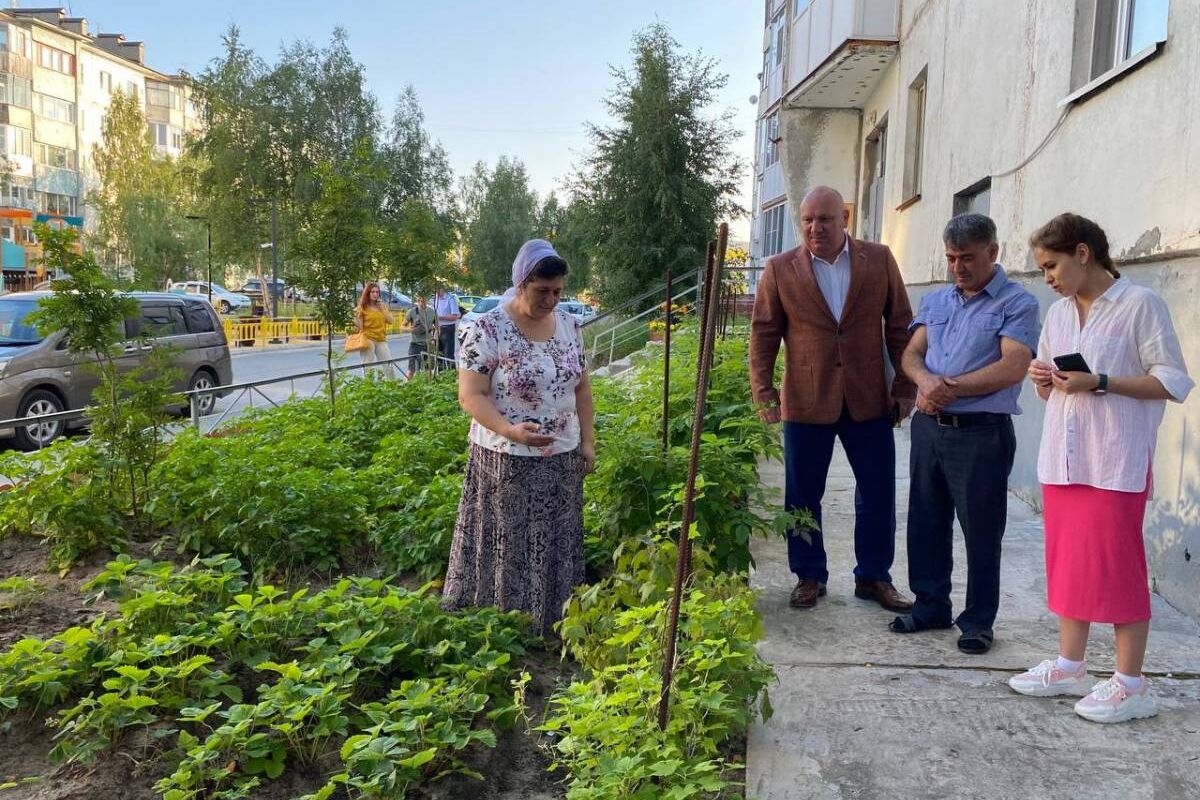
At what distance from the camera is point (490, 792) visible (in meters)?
2.97

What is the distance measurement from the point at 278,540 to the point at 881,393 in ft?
10.7

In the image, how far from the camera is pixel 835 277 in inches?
170

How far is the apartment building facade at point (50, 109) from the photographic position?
59.2 m

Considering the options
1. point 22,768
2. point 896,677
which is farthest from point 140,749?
point 896,677

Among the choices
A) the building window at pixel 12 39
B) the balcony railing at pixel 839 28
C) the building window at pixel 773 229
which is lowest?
the building window at pixel 773 229

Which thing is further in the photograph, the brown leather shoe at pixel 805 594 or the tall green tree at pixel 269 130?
the tall green tree at pixel 269 130

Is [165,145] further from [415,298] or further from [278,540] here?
[278,540]

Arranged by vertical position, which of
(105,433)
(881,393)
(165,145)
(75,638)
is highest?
(165,145)

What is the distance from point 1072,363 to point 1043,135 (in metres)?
4.10

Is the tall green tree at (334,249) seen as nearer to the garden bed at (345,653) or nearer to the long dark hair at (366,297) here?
the long dark hair at (366,297)

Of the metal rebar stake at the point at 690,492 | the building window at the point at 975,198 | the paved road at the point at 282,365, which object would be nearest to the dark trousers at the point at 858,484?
the metal rebar stake at the point at 690,492

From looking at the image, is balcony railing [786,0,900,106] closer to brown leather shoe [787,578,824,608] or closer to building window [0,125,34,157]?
brown leather shoe [787,578,824,608]

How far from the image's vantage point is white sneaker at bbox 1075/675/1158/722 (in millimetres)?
3223

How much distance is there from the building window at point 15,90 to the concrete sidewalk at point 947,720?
68914 millimetres
